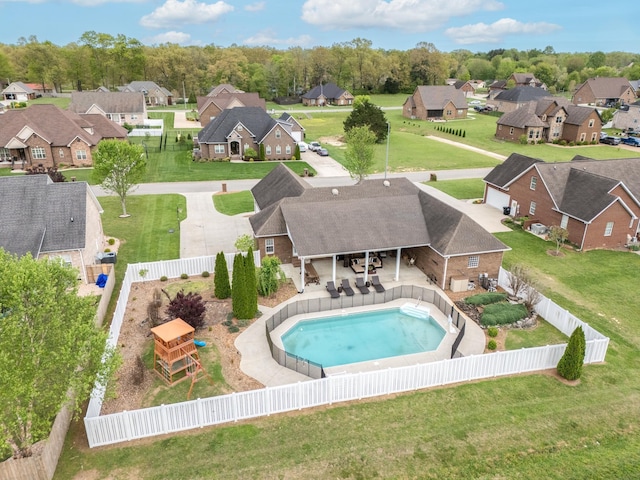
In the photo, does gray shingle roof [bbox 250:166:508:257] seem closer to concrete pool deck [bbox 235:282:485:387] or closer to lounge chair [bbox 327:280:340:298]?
lounge chair [bbox 327:280:340:298]

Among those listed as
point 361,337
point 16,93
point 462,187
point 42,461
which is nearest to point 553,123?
point 462,187

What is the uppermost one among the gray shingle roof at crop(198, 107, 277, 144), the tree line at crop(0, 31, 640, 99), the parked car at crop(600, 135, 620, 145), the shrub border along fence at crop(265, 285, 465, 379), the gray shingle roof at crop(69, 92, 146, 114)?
the tree line at crop(0, 31, 640, 99)

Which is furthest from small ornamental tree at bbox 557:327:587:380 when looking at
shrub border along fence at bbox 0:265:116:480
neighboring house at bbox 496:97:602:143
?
neighboring house at bbox 496:97:602:143

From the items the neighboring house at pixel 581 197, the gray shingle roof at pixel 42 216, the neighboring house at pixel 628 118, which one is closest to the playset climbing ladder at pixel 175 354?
the gray shingle roof at pixel 42 216

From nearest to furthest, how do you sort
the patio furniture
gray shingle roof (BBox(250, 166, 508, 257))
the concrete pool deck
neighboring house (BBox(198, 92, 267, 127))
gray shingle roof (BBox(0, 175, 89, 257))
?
1. the concrete pool deck
2. gray shingle roof (BBox(0, 175, 89, 257))
3. gray shingle roof (BBox(250, 166, 508, 257))
4. the patio furniture
5. neighboring house (BBox(198, 92, 267, 127))

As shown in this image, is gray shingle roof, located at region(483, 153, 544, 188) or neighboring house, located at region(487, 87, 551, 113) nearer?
gray shingle roof, located at region(483, 153, 544, 188)

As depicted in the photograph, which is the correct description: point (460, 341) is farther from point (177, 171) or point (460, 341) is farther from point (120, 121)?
point (120, 121)
